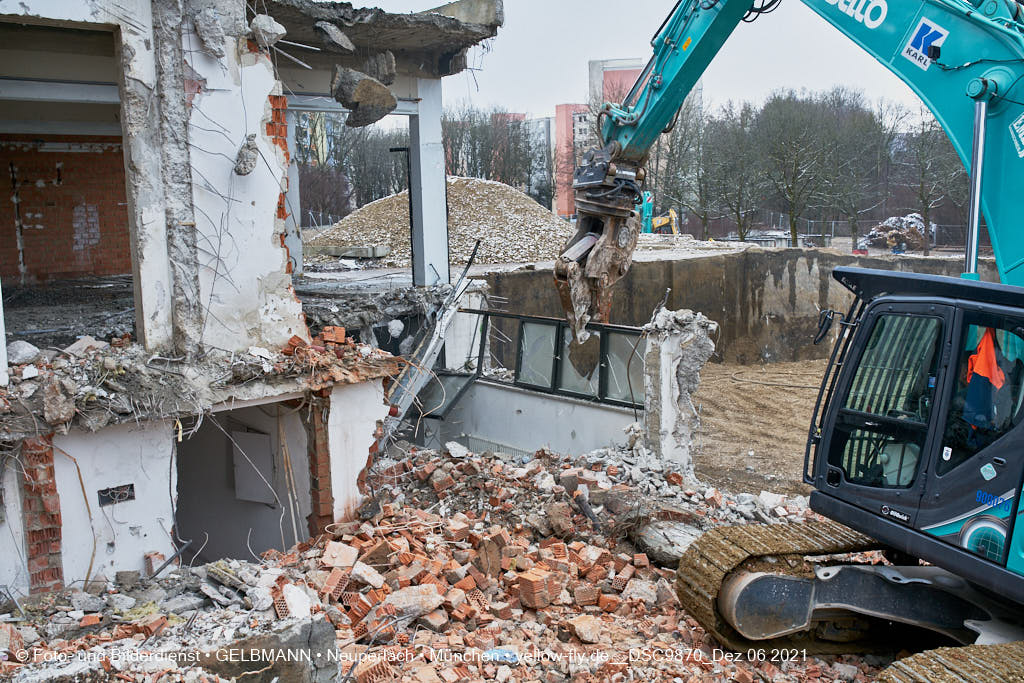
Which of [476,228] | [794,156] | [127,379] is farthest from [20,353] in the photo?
[794,156]

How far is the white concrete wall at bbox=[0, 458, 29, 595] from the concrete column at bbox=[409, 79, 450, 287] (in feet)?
20.7

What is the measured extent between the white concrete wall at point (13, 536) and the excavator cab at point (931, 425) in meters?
6.02

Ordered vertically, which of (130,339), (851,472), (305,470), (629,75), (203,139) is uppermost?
(629,75)

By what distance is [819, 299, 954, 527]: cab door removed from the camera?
502 centimetres

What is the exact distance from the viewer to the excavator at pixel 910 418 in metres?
4.57

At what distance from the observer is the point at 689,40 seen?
21.1 ft

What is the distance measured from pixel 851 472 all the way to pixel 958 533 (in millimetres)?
815

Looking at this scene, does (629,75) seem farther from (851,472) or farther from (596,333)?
(851,472)

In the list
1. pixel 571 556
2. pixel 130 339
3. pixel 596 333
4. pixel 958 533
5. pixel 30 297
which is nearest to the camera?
pixel 958 533

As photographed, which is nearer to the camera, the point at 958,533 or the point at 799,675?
the point at 958,533

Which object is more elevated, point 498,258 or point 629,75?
point 629,75

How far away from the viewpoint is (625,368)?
1084 cm

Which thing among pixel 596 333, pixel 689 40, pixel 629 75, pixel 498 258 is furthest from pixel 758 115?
pixel 689 40

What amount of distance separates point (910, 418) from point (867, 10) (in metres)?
2.70
